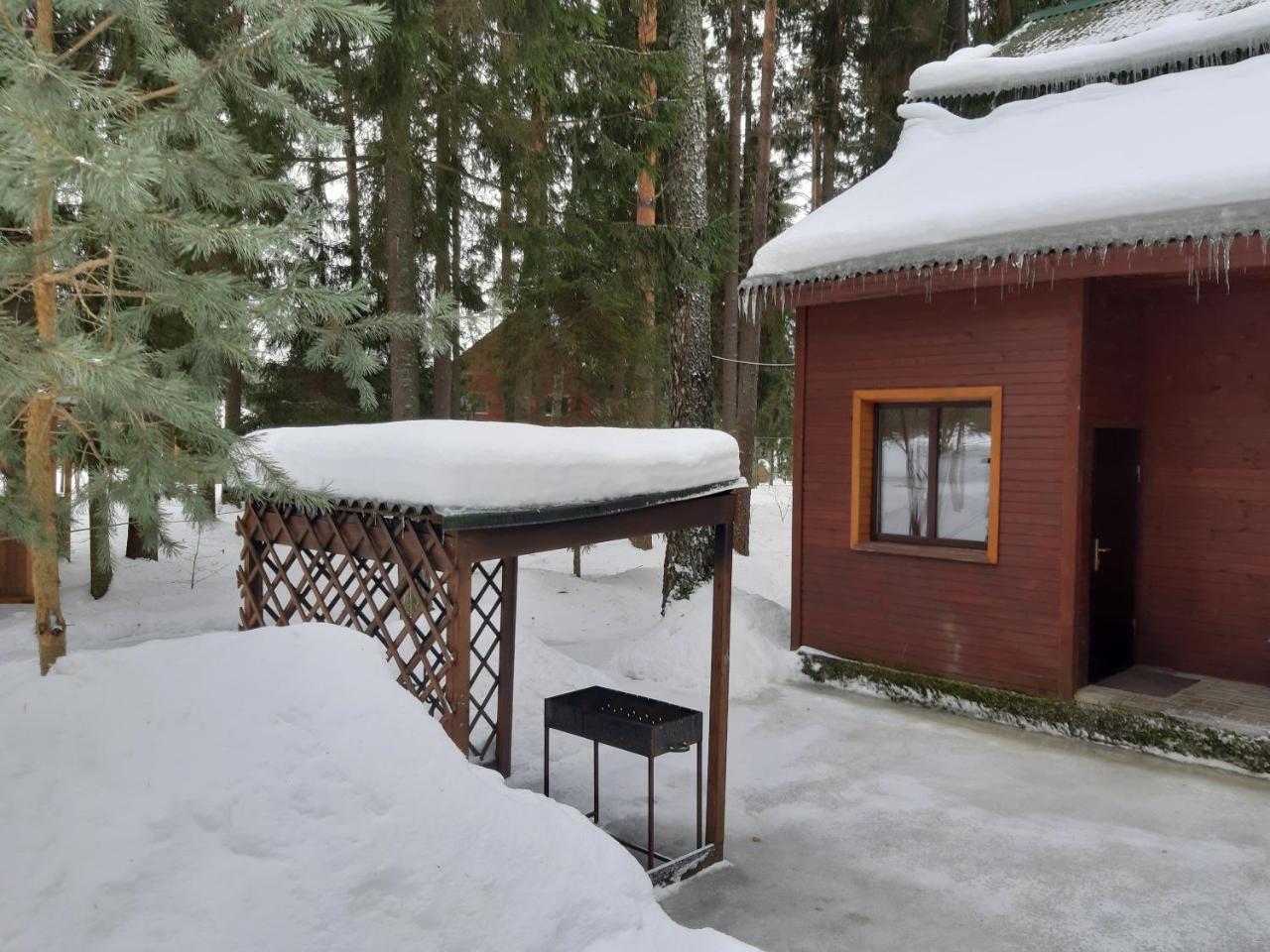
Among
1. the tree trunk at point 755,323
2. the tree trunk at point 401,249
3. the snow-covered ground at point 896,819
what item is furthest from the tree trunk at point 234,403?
the tree trunk at point 755,323

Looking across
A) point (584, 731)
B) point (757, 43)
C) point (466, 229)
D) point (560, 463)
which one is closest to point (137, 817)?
point (560, 463)

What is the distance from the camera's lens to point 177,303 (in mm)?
3449

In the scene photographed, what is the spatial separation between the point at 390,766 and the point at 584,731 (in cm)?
243

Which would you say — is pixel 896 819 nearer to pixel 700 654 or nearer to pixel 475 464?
pixel 700 654

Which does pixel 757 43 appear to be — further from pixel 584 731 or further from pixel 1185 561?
pixel 584 731

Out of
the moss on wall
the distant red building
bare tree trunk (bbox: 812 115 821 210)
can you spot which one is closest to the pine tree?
the moss on wall

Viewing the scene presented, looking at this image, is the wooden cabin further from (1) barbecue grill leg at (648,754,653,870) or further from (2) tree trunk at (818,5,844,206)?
(2) tree trunk at (818,5,844,206)

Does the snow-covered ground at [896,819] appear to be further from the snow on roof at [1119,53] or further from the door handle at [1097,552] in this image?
the snow on roof at [1119,53]

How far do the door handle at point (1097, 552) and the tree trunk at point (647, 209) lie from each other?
5604mm

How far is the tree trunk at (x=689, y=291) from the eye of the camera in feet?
36.4

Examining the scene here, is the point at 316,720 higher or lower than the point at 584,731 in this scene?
→ higher

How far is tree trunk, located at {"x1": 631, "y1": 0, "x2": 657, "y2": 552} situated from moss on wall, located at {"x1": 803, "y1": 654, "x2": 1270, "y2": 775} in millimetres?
4126

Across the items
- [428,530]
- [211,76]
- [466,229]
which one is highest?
[466,229]

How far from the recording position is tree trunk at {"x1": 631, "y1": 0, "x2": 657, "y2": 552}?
11.7 metres
